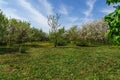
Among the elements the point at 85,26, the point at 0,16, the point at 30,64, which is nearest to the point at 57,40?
the point at 0,16

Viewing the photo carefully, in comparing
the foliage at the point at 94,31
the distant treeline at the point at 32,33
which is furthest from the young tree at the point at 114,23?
the foliage at the point at 94,31

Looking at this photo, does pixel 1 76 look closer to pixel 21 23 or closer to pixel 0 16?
pixel 0 16

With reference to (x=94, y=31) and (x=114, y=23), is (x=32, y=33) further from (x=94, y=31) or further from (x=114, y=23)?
(x=114, y=23)

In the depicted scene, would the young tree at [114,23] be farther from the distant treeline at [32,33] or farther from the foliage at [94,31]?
the foliage at [94,31]

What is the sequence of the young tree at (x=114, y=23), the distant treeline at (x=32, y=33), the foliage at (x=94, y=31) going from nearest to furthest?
the young tree at (x=114, y=23), the distant treeline at (x=32, y=33), the foliage at (x=94, y=31)

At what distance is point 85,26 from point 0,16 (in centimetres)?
6723

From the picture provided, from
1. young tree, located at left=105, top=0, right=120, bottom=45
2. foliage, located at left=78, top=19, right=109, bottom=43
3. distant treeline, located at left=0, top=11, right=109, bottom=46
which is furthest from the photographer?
foliage, located at left=78, top=19, right=109, bottom=43

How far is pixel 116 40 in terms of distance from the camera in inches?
568

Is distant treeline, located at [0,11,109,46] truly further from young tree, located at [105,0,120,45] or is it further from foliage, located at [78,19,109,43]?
young tree, located at [105,0,120,45]

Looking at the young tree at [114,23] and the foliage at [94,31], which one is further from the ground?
the foliage at [94,31]

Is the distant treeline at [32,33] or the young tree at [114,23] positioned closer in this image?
the young tree at [114,23]

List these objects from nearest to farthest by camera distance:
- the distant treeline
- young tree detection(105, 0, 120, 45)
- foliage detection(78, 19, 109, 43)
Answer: young tree detection(105, 0, 120, 45), the distant treeline, foliage detection(78, 19, 109, 43)

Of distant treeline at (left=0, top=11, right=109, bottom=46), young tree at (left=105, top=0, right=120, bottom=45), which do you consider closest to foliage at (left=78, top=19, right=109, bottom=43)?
distant treeline at (left=0, top=11, right=109, bottom=46)

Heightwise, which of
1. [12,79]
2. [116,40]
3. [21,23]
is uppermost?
[21,23]
